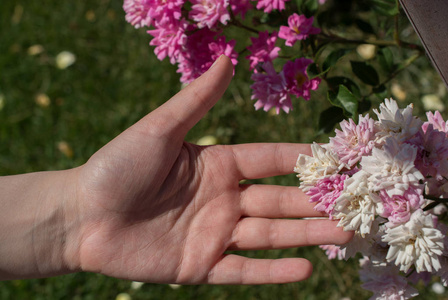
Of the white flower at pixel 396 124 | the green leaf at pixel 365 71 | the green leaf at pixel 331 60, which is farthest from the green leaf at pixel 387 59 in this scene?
the white flower at pixel 396 124

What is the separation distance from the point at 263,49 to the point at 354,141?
471mm

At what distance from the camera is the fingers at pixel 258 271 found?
1436 millimetres

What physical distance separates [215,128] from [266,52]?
1.22 metres

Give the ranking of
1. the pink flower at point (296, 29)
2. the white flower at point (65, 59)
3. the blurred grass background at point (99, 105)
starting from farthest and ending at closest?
the white flower at point (65, 59) → the blurred grass background at point (99, 105) → the pink flower at point (296, 29)

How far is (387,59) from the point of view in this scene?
5.26 feet

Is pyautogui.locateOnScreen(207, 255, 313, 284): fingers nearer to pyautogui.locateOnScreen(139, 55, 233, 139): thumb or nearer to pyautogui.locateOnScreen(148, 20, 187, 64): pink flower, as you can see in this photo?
pyautogui.locateOnScreen(139, 55, 233, 139): thumb

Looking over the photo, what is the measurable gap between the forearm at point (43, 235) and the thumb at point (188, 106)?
1.24ft

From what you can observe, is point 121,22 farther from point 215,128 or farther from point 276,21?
point 276,21

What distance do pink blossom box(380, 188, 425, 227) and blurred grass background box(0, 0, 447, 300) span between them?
1.29 meters

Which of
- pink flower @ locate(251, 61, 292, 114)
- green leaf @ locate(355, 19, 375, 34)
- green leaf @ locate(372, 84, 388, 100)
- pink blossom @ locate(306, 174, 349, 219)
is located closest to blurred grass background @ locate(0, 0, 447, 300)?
green leaf @ locate(355, 19, 375, 34)

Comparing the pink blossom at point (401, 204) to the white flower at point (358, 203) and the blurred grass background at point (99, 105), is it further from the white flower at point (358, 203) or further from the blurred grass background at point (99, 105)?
the blurred grass background at point (99, 105)

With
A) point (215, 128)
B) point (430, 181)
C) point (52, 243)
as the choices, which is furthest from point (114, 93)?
point (430, 181)

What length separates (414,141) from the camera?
111 centimetres

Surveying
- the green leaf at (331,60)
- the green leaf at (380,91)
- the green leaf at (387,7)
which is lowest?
the green leaf at (380,91)
